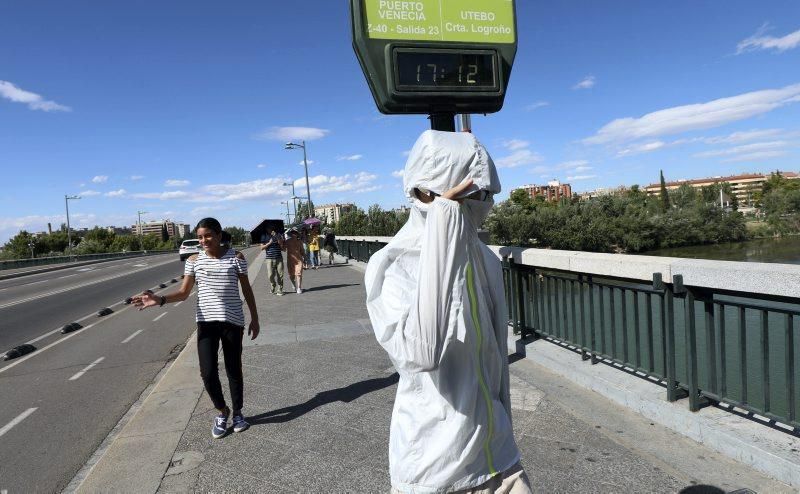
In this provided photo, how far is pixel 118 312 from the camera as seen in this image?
41.3 feet

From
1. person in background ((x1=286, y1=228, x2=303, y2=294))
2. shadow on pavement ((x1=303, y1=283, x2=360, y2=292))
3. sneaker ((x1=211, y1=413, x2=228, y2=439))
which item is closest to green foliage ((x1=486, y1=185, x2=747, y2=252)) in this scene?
shadow on pavement ((x1=303, y1=283, x2=360, y2=292))

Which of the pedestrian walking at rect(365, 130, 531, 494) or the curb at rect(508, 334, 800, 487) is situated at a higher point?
the pedestrian walking at rect(365, 130, 531, 494)

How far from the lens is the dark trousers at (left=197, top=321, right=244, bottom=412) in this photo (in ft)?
13.0

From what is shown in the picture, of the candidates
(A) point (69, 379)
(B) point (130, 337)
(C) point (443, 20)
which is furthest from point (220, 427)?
(B) point (130, 337)

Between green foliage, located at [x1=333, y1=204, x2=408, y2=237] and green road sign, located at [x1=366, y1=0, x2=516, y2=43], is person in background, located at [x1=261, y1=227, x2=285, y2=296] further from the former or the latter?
green foliage, located at [x1=333, y1=204, x2=408, y2=237]

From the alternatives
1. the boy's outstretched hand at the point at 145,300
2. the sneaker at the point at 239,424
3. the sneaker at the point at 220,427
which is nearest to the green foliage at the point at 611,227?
the sneaker at the point at 239,424

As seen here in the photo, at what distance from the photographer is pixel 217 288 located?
4035mm

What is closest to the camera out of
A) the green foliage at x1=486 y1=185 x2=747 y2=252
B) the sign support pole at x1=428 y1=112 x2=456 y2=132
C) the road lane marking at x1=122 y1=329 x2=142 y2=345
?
the sign support pole at x1=428 y1=112 x2=456 y2=132

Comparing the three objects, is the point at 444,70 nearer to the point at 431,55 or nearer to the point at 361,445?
the point at 431,55

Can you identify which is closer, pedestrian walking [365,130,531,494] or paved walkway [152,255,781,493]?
pedestrian walking [365,130,531,494]

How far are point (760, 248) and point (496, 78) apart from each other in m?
35.9

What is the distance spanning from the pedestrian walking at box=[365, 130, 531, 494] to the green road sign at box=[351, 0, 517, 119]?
2.83 m

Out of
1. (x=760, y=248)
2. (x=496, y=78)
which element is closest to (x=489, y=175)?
(x=496, y=78)

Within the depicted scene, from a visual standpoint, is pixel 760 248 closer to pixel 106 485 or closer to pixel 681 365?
pixel 681 365
